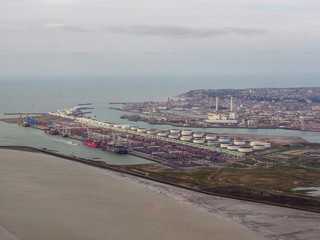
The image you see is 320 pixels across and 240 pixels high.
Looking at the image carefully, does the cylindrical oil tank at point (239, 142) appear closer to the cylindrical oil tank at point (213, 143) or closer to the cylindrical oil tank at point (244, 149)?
the cylindrical oil tank at point (213, 143)

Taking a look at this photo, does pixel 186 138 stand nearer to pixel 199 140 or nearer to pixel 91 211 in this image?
pixel 199 140

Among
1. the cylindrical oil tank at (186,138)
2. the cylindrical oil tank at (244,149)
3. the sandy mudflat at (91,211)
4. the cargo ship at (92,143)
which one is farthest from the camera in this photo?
the cylindrical oil tank at (186,138)

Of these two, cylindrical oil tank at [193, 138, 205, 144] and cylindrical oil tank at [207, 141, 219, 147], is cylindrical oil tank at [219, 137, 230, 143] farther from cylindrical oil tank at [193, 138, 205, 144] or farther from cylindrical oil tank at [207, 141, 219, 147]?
cylindrical oil tank at [193, 138, 205, 144]

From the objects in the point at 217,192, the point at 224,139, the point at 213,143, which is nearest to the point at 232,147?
the point at 213,143

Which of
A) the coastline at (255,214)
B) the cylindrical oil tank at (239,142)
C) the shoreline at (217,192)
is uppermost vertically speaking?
the cylindrical oil tank at (239,142)

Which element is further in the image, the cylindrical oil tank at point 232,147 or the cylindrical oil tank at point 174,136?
the cylindrical oil tank at point 174,136

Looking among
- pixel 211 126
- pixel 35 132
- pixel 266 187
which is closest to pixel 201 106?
pixel 211 126

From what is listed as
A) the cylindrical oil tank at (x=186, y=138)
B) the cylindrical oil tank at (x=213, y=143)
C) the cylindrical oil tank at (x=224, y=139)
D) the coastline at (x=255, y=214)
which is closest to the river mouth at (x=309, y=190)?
the coastline at (x=255, y=214)
